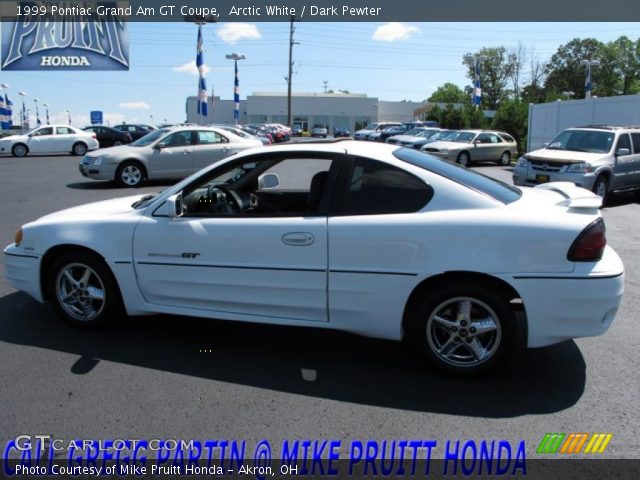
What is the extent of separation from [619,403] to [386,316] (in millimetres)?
1577

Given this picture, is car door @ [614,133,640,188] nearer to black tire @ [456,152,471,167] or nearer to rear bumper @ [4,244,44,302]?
black tire @ [456,152,471,167]

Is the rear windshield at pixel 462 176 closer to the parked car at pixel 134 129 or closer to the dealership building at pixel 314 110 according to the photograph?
the parked car at pixel 134 129

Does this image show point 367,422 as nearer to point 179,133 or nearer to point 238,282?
point 238,282

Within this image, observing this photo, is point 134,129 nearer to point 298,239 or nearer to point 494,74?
point 298,239

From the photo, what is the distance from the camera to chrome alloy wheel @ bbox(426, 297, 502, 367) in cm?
386

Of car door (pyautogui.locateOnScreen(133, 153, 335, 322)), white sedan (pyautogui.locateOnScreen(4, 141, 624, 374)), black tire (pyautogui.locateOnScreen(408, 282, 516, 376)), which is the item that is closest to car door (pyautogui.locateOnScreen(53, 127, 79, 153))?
white sedan (pyautogui.locateOnScreen(4, 141, 624, 374))

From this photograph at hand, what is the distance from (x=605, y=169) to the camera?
12.4 m

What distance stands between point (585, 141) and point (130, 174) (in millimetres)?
11414

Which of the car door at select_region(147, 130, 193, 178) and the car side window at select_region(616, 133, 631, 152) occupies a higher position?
the car side window at select_region(616, 133, 631, 152)

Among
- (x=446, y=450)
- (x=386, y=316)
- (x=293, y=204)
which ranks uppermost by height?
(x=293, y=204)

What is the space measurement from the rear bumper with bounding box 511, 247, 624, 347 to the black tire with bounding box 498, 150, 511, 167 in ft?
74.6

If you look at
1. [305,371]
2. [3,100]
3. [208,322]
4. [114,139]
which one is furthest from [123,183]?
[3,100]

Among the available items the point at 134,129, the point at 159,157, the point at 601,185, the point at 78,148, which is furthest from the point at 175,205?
the point at 134,129

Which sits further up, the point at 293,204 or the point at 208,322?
the point at 293,204
